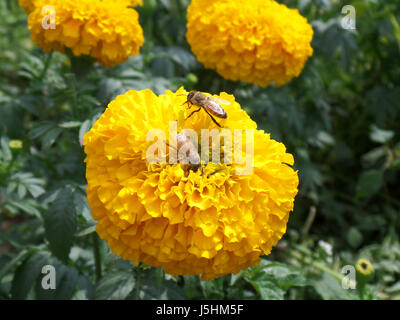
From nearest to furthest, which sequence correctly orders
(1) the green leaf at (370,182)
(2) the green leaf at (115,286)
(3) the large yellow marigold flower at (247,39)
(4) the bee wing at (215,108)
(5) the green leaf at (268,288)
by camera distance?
(4) the bee wing at (215,108)
(2) the green leaf at (115,286)
(5) the green leaf at (268,288)
(3) the large yellow marigold flower at (247,39)
(1) the green leaf at (370,182)

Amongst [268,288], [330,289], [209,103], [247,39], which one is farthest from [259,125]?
[209,103]

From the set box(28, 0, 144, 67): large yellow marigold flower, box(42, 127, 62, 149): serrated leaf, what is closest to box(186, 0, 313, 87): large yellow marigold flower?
box(28, 0, 144, 67): large yellow marigold flower

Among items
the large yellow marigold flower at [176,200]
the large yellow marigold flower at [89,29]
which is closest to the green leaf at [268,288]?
the large yellow marigold flower at [176,200]

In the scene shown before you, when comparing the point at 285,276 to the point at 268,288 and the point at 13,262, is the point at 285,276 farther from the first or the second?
the point at 13,262

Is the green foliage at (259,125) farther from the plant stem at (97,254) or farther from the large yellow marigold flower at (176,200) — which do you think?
the large yellow marigold flower at (176,200)

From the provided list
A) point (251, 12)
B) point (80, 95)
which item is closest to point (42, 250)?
point (80, 95)

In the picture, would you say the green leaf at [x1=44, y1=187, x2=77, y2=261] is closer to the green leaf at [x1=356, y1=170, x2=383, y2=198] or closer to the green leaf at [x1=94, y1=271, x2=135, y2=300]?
the green leaf at [x1=94, y1=271, x2=135, y2=300]
